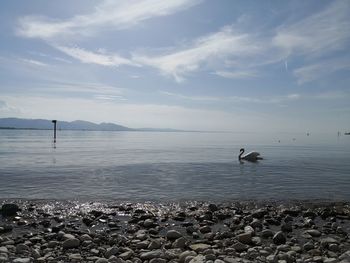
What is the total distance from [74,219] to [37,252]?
5.01 meters

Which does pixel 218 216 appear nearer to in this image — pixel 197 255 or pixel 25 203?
pixel 197 255

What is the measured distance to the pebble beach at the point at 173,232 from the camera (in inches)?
423

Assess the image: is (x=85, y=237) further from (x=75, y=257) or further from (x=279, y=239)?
(x=279, y=239)

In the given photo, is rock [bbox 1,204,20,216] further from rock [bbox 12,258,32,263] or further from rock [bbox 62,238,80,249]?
rock [bbox 12,258,32,263]

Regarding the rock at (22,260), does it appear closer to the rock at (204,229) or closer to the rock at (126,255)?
the rock at (126,255)

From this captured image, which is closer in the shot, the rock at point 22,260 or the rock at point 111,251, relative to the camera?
the rock at point 22,260

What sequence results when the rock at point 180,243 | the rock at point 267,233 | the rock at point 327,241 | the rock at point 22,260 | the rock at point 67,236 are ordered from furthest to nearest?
the rock at point 267,233 → the rock at point 67,236 → the rock at point 327,241 → the rock at point 180,243 → the rock at point 22,260

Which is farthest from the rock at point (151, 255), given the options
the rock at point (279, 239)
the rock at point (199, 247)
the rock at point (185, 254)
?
the rock at point (279, 239)

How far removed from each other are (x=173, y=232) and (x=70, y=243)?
141 inches

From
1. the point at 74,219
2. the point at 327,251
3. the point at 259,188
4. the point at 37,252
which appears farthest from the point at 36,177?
the point at 327,251

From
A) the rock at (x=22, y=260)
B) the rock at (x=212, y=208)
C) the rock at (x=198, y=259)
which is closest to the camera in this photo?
the rock at (x=198, y=259)

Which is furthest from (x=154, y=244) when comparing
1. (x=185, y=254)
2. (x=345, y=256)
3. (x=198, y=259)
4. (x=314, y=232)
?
(x=314, y=232)

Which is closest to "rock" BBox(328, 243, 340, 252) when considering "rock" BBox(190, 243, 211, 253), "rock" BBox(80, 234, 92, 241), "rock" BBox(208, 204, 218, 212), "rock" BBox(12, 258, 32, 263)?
"rock" BBox(190, 243, 211, 253)

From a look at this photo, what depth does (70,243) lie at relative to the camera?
38.1 ft
